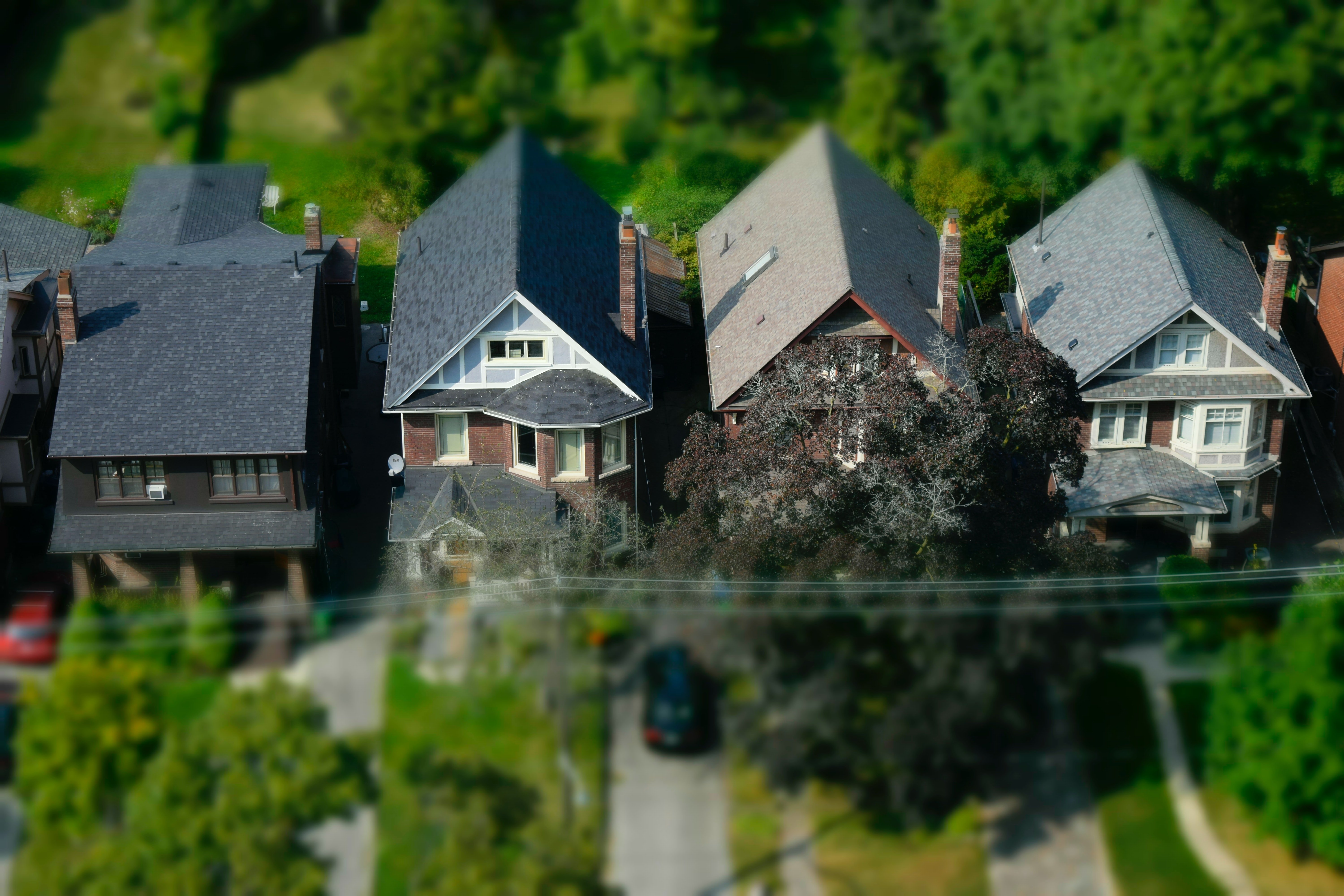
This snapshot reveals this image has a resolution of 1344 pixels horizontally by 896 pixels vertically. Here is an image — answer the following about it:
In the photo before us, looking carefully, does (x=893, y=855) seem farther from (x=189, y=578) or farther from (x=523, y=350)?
(x=189, y=578)

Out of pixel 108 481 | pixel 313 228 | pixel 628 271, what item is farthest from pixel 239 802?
pixel 313 228

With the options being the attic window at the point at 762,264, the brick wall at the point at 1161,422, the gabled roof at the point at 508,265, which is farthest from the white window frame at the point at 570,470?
the brick wall at the point at 1161,422

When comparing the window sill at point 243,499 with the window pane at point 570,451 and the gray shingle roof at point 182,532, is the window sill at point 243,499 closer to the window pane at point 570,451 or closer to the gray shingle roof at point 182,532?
the gray shingle roof at point 182,532

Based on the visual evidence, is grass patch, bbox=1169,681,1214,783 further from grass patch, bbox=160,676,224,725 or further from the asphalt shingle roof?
the asphalt shingle roof

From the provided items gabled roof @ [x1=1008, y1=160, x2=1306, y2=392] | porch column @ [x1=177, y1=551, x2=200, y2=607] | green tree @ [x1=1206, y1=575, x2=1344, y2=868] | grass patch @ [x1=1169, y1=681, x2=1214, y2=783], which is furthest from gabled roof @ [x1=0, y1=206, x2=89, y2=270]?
green tree @ [x1=1206, y1=575, x2=1344, y2=868]

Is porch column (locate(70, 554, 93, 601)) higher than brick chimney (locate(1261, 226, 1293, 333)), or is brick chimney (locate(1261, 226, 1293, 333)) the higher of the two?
brick chimney (locate(1261, 226, 1293, 333))

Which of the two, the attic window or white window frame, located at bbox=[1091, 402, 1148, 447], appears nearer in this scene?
white window frame, located at bbox=[1091, 402, 1148, 447]
